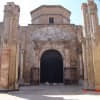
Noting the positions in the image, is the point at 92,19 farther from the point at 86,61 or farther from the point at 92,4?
the point at 86,61

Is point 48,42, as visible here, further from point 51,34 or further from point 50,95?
point 50,95

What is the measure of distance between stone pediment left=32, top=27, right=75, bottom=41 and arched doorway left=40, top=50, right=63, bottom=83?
151cm

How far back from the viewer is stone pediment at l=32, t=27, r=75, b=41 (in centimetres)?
1391

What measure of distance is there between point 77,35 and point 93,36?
696 cm

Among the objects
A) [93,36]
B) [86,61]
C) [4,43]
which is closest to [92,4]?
[93,36]

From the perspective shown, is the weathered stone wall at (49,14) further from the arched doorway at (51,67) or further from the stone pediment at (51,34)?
the arched doorway at (51,67)

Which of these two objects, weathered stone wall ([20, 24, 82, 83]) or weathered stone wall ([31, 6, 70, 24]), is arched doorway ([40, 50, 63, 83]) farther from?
weathered stone wall ([31, 6, 70, 24])

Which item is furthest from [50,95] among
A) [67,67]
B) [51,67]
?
[51,67]

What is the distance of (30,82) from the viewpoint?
512 inches

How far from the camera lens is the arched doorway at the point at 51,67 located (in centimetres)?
1381

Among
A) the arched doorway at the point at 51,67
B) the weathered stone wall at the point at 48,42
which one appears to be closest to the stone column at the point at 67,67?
the weathered stone wall at the point at 48,42

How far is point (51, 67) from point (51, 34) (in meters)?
3.52

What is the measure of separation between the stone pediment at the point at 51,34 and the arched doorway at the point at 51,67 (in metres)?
1.51

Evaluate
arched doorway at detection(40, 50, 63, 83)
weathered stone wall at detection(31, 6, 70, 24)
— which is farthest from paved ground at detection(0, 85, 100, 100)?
weathered stone wall at detection(31, 6, 70, 24)
